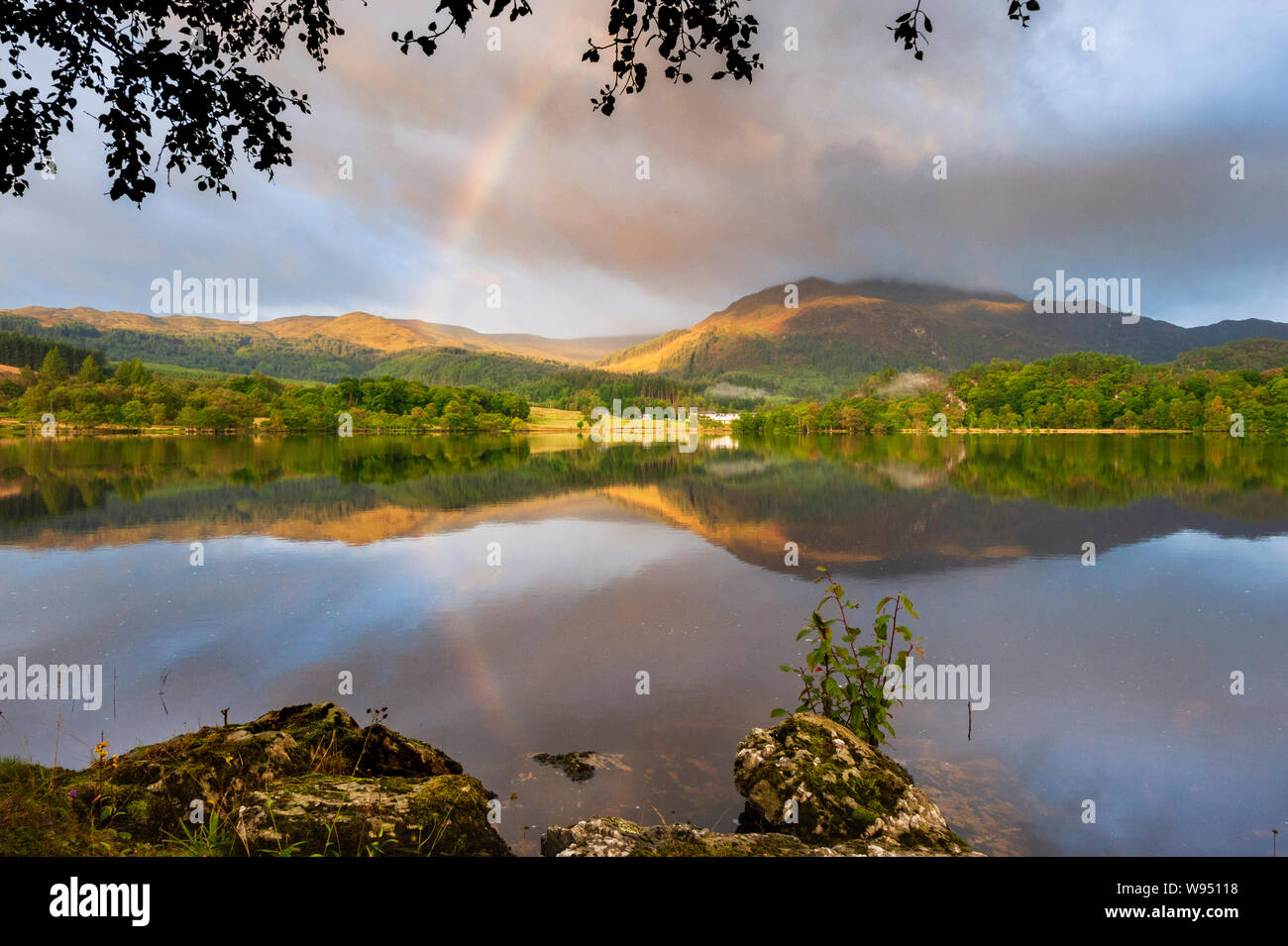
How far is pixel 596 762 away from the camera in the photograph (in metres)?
9.83

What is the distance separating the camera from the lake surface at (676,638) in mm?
9383

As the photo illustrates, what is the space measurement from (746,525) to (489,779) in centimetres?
2605

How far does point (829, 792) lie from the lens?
787 centimetres

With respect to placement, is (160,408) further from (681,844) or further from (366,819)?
(681,844)

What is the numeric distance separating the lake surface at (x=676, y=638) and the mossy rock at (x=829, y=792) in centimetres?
67

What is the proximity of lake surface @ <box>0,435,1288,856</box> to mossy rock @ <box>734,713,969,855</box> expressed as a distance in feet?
2.18

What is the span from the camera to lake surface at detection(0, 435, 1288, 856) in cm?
938
